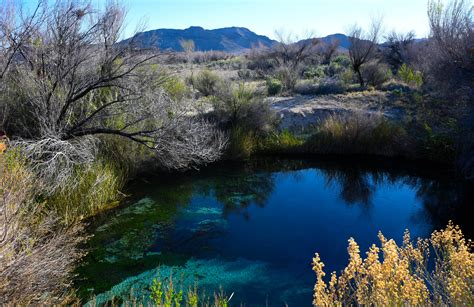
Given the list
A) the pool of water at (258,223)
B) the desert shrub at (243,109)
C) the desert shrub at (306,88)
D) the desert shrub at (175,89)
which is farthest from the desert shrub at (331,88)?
the desert shrub at (175,89)

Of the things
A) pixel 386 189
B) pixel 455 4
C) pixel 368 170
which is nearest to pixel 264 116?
pixel 368 170

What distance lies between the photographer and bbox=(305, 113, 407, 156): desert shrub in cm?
1450

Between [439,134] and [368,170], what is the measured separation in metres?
2.67

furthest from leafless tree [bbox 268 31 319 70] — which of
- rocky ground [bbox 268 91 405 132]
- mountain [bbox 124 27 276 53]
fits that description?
mountain [bbox 124 27 276 53]

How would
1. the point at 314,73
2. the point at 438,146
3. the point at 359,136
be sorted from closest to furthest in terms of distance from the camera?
1. the point at 438,146
2. the point at 359,136
3. the point at 314,73

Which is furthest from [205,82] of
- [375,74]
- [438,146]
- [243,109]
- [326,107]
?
[438,146]

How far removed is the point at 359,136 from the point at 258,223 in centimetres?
691

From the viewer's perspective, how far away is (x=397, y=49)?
3136cm

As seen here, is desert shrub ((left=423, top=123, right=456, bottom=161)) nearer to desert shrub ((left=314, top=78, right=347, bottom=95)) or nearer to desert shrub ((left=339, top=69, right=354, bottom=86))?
desert shrub ((left=314, top=78, right=347, bottom=95))

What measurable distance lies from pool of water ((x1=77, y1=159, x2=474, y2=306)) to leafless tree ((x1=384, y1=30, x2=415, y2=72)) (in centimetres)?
1770

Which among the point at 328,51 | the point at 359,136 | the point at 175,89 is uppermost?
the point at 328,51

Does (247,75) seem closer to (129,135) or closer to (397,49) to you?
(397,49)

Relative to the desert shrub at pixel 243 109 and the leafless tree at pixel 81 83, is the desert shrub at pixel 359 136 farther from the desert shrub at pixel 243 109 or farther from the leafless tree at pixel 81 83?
the leafless tree at pixel 81 83

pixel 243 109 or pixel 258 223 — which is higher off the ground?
pixel 243 109
